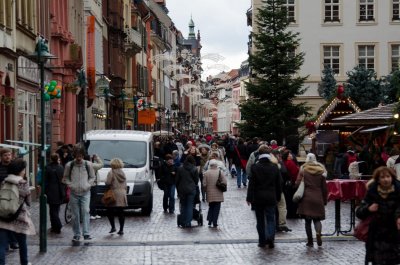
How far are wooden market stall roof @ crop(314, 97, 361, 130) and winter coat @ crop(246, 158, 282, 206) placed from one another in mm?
25419

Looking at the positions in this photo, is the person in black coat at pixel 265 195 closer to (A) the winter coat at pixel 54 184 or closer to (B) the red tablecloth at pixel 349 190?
(B) the red tablecloth at pixel 349 190

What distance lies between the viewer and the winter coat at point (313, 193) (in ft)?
66.9

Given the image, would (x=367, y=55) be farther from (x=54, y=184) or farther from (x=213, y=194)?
(x=54, y=184)

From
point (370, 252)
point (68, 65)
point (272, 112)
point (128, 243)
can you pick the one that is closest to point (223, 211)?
point (128, 243)

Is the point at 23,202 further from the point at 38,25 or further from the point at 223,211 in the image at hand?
the point at 38,25

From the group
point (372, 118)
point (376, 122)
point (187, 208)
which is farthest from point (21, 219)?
point (376, 122)

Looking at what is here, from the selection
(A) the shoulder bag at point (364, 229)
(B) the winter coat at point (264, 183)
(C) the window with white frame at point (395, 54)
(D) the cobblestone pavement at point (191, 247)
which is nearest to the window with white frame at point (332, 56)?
(C) the window with white frame at point (395, 54)

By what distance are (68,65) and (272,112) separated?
704 inches

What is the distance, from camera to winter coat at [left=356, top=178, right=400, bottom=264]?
1382 centimetres

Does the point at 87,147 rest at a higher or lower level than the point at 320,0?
lower

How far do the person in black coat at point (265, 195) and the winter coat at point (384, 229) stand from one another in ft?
21.6

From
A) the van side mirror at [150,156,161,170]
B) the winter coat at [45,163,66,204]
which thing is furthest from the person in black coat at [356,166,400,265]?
the van side mirror at [150,156,161,170]

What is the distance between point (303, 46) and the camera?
74375 millimetres

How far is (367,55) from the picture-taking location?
74938 mm
